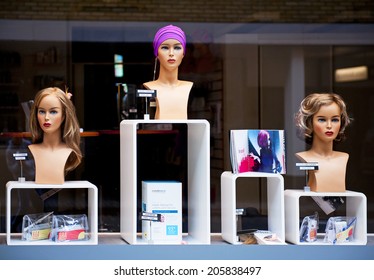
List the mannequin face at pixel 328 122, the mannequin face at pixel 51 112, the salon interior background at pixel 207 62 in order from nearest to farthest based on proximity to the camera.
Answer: the mannequin face at pixel 51 112, the mannequin face at pixel 328 122, the salon interior background at pixel 207 62

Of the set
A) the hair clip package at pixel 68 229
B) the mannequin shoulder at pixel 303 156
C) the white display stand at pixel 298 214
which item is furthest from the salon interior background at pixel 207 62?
the hair clip package at pixel 68 229

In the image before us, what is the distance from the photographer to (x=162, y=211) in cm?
513

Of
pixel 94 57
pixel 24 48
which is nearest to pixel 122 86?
pixel 94 57

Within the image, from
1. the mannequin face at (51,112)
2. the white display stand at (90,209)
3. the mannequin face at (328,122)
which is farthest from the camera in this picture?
the mannequin face at (328,122)

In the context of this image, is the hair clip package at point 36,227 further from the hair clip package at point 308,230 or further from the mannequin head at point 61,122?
the hair clip package at point 308,230

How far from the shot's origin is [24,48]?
639cm

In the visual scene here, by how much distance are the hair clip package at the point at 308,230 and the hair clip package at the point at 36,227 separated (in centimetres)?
156

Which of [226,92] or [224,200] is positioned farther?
[226,92]

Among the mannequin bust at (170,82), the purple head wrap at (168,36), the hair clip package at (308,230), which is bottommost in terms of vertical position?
the hair clip package at (308,230)

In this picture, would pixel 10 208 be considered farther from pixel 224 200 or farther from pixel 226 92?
pixel 226 92

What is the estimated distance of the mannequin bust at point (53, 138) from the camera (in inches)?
202

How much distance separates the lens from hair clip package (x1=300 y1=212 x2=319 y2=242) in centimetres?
520

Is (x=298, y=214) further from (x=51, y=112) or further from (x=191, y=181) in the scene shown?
(x=51, y=112)
